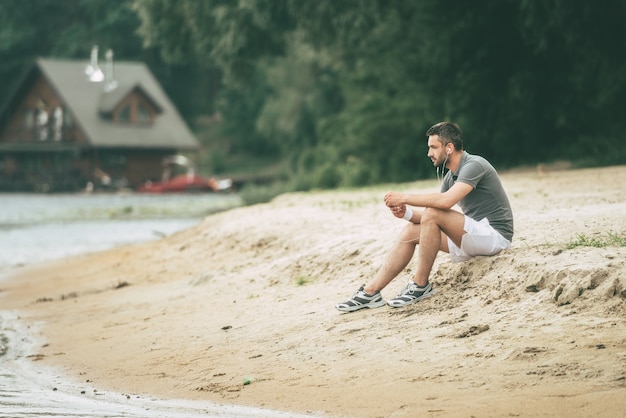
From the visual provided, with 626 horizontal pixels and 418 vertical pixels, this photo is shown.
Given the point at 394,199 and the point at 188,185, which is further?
the point at 188,185

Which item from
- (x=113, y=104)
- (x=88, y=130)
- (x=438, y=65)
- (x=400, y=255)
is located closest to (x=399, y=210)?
(x=400, y=255)

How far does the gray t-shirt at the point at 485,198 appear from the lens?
10.5m

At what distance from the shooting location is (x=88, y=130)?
6562 cm

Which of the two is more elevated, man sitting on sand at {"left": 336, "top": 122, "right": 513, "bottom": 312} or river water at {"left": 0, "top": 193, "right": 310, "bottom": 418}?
man sitting on sand at {"left": 336, "top": 122, "right": 513, "bottom": 312}

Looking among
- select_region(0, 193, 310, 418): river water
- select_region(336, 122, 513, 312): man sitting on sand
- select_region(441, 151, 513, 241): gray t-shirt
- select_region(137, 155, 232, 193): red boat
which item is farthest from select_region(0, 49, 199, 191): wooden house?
select_region(441, 151, 513, 241): gray t-shirt

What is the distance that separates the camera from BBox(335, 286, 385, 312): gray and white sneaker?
1101 centimetres

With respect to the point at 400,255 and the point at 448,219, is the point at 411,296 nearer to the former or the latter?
the point at 400,255

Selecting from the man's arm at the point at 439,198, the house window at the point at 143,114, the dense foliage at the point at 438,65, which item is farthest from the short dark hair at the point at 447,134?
the house window at the point at 143,114

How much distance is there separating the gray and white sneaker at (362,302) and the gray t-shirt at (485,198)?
1.11 metres

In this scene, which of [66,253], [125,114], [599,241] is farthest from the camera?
[125,114]

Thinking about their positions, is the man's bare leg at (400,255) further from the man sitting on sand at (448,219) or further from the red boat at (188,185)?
the red boat at (188,185)

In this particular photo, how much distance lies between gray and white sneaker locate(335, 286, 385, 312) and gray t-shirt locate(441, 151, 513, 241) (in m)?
1.11

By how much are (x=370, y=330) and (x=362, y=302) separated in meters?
0.63

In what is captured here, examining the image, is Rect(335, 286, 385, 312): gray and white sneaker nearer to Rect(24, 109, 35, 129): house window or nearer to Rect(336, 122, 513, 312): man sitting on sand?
Rect(336, 122, 513, 312): man sitting on sand
